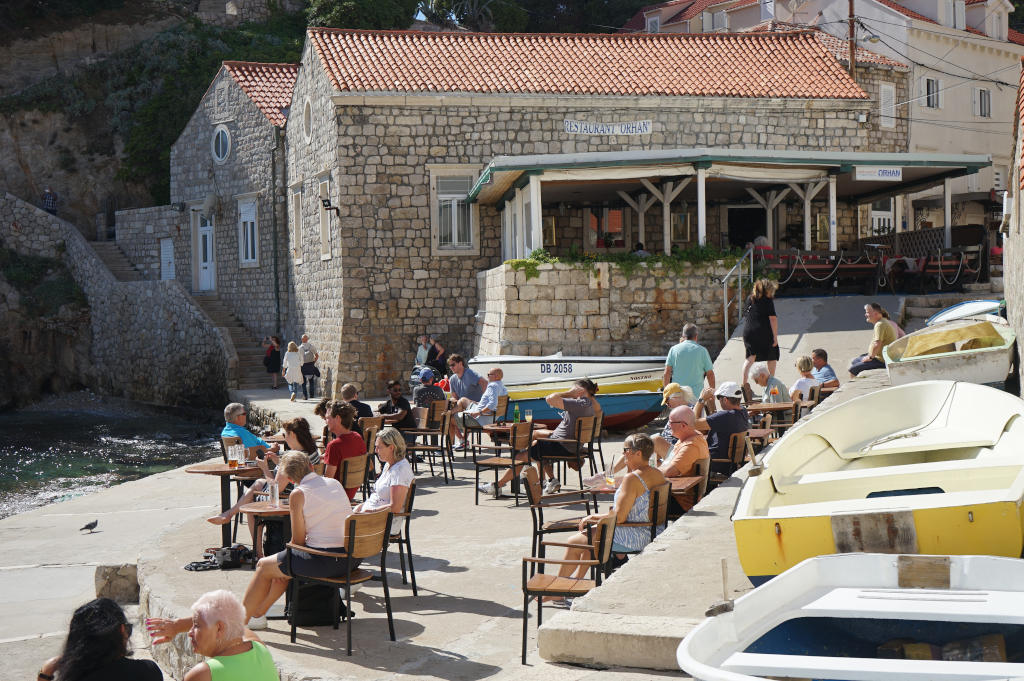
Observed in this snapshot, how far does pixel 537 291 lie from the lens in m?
17.3

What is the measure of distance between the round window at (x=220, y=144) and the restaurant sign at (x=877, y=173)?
54.7ft

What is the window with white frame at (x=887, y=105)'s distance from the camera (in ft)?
98.9

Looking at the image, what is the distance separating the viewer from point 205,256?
2962 cm

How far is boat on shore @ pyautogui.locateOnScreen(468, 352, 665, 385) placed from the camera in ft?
46.1

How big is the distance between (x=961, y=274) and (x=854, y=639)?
15.8 meters

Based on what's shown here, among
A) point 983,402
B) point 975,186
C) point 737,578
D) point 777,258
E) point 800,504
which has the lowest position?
point 737,578

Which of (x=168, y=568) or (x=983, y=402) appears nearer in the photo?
(x=983, y=402)

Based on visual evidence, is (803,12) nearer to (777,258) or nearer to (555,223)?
(555,223)

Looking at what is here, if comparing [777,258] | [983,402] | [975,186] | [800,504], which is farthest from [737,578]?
[975,186]

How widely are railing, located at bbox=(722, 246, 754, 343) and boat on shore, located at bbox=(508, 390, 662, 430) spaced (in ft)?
12.8

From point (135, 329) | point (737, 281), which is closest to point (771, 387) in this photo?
point (737, 281)

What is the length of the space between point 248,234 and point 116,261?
6.66 metres

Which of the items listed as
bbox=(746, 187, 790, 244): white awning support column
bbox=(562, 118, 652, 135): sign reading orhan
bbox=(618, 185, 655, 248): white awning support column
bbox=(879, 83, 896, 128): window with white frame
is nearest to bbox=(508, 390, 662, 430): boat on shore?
bbox=(618, 185, 655, 248): white awning support column

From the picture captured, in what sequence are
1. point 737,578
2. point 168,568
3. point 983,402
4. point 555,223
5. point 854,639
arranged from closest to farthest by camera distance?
1. point 854,639
2. point 737,578
3. point 983,402
4. point 168,568
5. point 555,223
